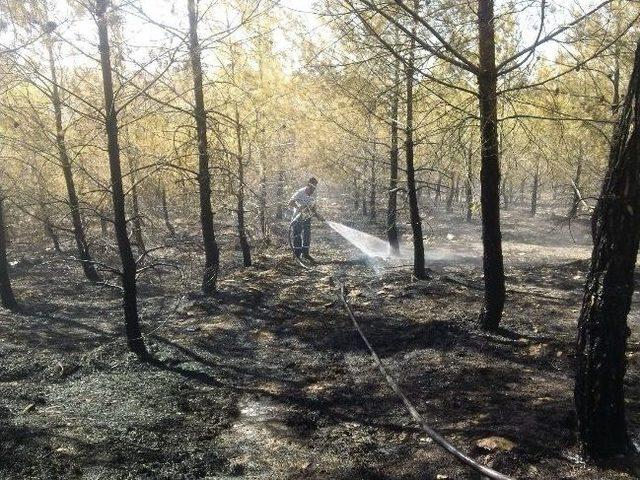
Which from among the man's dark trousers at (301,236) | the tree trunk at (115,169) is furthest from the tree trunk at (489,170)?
the man's dark trousers at (301,236)

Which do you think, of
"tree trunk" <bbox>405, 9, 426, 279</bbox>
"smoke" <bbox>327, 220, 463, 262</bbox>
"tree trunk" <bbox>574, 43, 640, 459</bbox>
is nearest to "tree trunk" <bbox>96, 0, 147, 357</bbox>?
"tree trunk" <bbox>574, 43, 640, 459</bbox>

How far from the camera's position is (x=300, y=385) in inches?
215

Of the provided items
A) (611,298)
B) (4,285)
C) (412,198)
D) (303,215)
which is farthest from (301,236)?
(611,298)

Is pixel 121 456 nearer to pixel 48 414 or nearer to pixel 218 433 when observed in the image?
pixel 218 433

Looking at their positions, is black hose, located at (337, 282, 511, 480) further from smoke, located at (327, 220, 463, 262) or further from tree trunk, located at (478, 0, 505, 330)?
smoke, located at (327, 220, 463, 262)

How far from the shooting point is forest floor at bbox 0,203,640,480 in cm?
379

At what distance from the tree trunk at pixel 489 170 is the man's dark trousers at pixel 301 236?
22.5 ft

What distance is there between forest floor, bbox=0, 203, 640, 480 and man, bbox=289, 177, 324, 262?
2.38 metres

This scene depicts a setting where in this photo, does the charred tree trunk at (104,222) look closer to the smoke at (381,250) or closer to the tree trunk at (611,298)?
the tree trunk at (611,298)

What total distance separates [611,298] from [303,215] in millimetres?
9580

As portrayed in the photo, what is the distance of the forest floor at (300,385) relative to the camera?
3.79 metres

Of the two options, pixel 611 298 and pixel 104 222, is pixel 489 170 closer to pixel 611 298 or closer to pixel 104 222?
pixel 611 298

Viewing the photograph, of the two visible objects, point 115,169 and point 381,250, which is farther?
point 381,250

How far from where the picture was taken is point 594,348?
333cm
